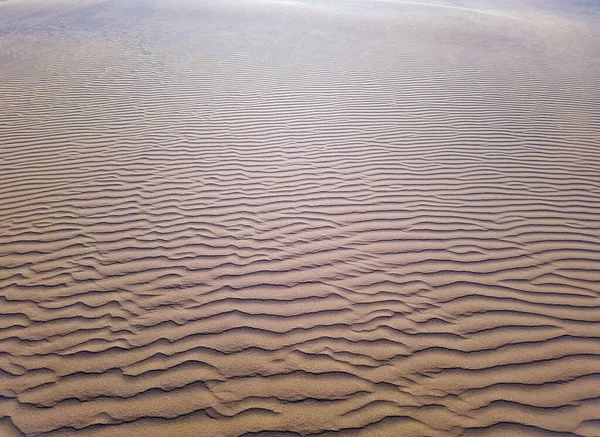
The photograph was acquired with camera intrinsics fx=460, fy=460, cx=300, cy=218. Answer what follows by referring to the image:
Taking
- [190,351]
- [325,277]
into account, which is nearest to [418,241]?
[325,277]

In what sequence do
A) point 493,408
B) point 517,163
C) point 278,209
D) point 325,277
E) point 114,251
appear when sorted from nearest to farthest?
point 493,408, point 325,277, point 114,251, point 278,209, point 517,163

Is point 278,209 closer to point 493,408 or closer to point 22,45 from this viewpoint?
point 493,408

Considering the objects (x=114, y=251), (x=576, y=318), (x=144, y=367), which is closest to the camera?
(x=144, y=367)

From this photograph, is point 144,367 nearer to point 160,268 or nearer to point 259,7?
point 160,268

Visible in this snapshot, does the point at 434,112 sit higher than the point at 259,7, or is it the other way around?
the point at 259,7

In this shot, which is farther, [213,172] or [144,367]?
[213,172]

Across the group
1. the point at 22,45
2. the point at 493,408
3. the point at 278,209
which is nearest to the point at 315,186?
the point at 278,209

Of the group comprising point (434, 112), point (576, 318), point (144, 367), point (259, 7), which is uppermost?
point (259, 7)
